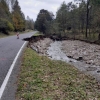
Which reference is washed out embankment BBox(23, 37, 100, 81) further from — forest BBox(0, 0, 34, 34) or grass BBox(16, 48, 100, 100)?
forest BBox(0, 0, 34, 34)

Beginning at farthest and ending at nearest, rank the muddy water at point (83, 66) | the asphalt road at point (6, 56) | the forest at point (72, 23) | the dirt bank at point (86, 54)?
the forest at point (72, 23), the dirt bank at point (86, 54), the muddy water at point (83, 66), the asphalt road at point (6, 56)

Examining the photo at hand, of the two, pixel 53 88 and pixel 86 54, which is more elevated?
pixel 53 88

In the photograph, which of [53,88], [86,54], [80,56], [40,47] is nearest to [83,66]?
[80,56]

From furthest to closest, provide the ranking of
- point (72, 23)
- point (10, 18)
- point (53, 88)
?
point (10, 18), point (72, 23), point (53, 88)

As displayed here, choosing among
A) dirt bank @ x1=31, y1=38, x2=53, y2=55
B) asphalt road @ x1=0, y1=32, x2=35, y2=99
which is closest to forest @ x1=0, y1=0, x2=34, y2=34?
dirt bank @ x1=31, y1=38, x2=53, y2=55

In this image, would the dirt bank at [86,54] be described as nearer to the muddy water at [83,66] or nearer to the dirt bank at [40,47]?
the muddy water at [83,66]

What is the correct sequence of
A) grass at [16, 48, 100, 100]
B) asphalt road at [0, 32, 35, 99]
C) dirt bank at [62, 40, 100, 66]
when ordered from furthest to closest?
dirt bank at [62, 40, 100, 66], asphalt road at [0, 32, 35, 99], grass at [16, 48, 100, 100]

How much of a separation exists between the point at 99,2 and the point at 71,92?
2167 cm

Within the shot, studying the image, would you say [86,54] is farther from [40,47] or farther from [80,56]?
[40,47]

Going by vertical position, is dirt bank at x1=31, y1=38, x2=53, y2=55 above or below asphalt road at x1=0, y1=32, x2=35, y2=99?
below

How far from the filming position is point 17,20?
66375mm

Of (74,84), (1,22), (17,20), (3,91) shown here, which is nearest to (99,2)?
(74,84)

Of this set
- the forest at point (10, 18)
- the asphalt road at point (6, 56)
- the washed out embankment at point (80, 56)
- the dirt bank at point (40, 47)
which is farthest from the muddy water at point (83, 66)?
the forest at point (10, 18)

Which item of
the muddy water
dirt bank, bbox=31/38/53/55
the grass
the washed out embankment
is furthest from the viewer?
dirt bank, bbox=31/38/53/55
